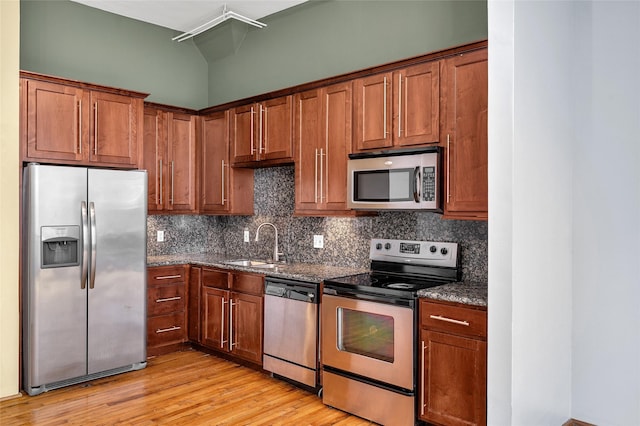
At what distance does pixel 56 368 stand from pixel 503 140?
3563 mm

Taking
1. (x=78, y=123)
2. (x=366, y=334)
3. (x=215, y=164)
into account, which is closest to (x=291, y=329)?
(x=366, y=334)

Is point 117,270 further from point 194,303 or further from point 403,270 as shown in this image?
point 403,270

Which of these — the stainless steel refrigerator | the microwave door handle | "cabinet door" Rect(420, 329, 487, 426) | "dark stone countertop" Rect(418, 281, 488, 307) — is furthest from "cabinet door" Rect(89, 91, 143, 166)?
"cabinet door" Rect(420, 329, 487, 426)

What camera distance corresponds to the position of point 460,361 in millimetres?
2773

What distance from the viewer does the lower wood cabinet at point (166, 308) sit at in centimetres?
451

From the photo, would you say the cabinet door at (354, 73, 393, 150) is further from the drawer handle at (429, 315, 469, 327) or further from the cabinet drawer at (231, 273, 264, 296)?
the cabinet drawer at (231, 273, 264, 296)

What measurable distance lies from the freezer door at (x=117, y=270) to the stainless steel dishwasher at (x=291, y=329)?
1.14 meters

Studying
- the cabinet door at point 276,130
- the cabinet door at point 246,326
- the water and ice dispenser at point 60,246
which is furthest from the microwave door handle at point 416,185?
the water and ice dispenser at point 60,246

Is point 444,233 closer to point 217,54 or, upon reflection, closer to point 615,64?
point 615,64

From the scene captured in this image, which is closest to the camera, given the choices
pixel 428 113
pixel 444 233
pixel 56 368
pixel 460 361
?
pixel 460 361

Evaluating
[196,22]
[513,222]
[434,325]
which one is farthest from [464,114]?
[196,22]

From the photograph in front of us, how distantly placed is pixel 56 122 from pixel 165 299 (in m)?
1.82

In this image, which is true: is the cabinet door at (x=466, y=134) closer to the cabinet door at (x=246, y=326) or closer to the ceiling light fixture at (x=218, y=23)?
the cabinet door at (x=246, y=326)

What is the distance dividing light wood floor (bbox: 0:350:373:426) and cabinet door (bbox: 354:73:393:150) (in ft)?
6.28
